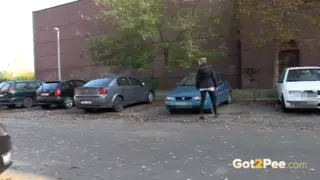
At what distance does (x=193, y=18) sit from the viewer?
1614 centimetres

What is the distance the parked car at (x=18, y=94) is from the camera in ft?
55.1

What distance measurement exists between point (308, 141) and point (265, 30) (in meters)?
10.2

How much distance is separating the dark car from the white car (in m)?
9.63

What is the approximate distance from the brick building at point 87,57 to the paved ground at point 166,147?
26.5 ft

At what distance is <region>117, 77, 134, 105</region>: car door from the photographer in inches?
545

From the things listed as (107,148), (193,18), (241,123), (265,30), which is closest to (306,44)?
(265,30)

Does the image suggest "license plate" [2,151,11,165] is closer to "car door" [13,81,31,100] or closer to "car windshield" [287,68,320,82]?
"car windshield" [287,68,320,82]

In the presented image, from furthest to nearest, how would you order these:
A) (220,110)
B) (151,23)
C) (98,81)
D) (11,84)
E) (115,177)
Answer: (11,84)
(151,23)
(98,81)
(220,110)
(115,177)

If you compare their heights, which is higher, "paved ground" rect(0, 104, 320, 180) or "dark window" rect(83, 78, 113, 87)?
"dark window" rect(83, 78, 113, 87)

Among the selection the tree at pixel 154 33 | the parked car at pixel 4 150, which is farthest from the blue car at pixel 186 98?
the parked car at pixel 4 150

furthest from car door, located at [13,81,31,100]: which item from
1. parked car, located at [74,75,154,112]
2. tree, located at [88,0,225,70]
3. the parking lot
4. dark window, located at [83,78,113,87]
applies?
dark window, located at [83,78,113,87]

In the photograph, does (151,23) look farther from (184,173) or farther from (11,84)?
(184,173)

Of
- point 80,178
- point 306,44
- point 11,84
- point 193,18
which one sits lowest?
point 80,178

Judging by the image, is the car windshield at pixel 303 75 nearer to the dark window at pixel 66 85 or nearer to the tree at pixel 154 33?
the tree at pixel 154 33
